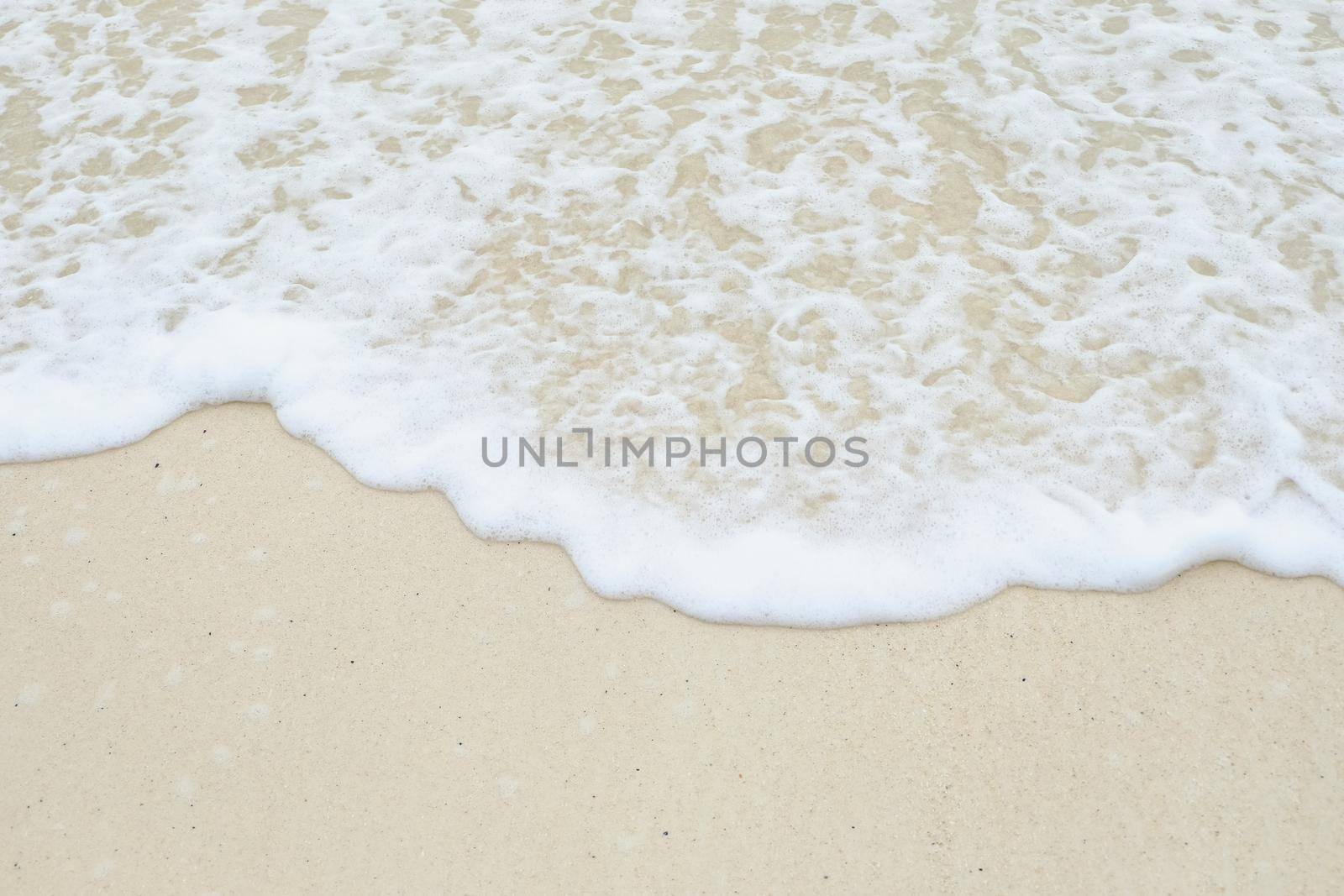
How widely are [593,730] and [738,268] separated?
4.76 feet

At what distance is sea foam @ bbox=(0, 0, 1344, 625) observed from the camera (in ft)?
8.04

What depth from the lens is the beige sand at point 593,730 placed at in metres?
1.94

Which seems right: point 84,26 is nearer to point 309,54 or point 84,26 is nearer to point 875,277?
point 309,54

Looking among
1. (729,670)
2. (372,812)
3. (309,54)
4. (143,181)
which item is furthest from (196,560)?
(309,54)

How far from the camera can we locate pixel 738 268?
3.02 metres

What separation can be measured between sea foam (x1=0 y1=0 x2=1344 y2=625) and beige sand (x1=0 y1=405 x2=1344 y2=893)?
5.6 inches

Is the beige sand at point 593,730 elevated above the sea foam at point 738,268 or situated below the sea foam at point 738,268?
below

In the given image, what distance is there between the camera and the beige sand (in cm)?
194

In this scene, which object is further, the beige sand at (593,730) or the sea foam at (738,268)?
the sea foam at (738,268)

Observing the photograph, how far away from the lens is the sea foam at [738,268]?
2.45 meters

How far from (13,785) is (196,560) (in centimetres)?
57

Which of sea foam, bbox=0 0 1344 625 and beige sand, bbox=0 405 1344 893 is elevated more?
sea foam, bbox=0 0 1344 625

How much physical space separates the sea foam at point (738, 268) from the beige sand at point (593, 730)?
0.14 m

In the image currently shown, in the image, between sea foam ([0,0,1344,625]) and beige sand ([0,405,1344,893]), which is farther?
sea foam ([0,0,1344,625])
